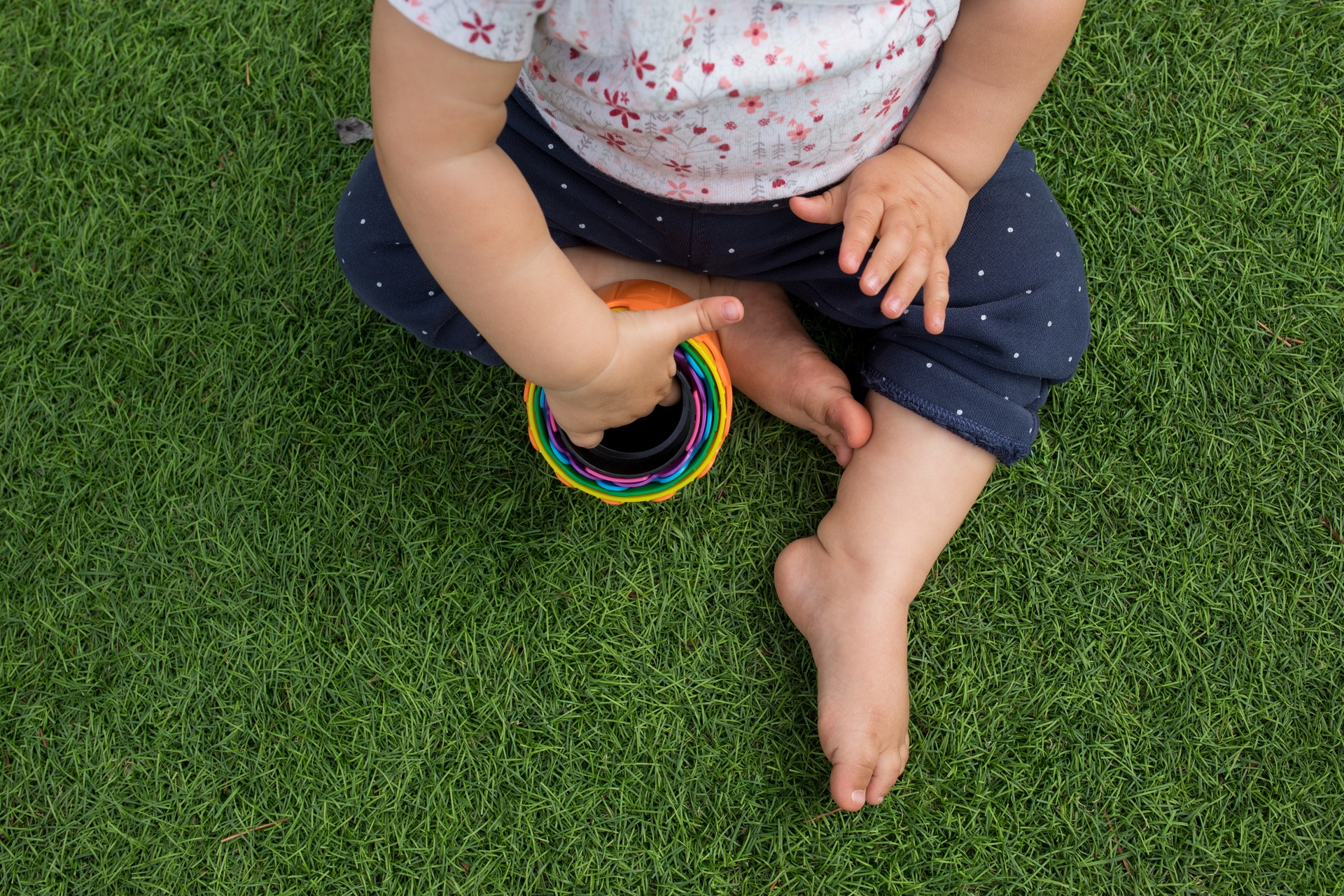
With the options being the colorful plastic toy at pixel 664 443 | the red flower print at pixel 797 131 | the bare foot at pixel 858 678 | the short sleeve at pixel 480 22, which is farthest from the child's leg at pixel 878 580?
the short sleeve at pixel 480 22

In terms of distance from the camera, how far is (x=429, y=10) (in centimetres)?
77

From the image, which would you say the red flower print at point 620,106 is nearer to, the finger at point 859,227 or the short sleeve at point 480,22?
the short sleeve at point 480,22

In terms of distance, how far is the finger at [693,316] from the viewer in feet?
3.41

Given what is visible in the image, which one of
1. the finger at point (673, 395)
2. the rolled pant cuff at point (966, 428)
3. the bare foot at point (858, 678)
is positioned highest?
the rolled pant cuff at point (966, 428)

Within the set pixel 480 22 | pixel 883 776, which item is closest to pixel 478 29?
pixel 480 22

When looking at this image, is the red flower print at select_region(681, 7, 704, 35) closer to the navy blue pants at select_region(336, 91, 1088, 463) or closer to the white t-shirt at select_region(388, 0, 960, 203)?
the white t-shirt at select_region(388, 0, 960, 203)

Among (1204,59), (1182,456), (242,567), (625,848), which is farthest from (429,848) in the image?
(1204,59)

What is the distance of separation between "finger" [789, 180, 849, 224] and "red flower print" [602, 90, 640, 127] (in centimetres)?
20

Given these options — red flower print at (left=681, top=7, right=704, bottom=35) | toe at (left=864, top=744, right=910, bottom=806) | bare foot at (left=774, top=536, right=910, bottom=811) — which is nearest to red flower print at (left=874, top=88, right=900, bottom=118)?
red flower print at (left=681, top=7, right=704, bottom=35)

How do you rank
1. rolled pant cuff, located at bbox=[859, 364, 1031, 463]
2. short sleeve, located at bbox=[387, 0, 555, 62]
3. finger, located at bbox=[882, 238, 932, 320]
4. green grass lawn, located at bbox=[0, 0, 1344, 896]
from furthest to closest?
1. green grass lawn, located at bbox=[0, 0, 1344, 896]
2. rolled pant cuff, located at bbox=[859, 364, 1031, 463]
3. finger, located at bbox=[882, 238, 932, 320]
4. short sleeve, located at bbox=[387, 0, 555, 62]

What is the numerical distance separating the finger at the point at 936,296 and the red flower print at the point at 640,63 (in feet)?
1.26

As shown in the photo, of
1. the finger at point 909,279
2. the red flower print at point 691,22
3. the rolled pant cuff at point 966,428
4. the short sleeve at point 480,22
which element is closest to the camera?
the short sleeve at point 480,22

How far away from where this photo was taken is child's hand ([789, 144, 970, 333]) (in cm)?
98

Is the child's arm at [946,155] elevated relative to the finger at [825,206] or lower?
elevated
